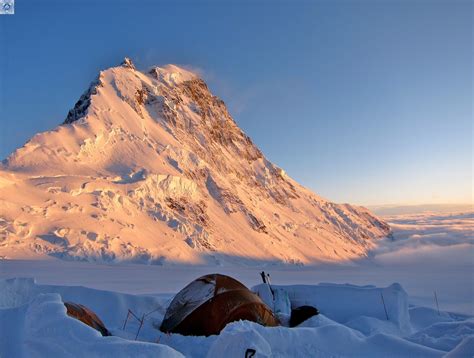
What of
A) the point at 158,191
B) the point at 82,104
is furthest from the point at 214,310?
the point at 82,104

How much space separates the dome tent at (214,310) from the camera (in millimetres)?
6957

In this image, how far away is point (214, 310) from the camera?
Result: 701 centimetres

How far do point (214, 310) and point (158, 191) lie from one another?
2356 cm

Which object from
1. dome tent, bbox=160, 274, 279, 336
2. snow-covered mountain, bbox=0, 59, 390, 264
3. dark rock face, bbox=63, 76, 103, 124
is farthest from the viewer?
dark rock face, bbox=63, 76, 103, 124

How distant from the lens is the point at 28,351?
3652 mm

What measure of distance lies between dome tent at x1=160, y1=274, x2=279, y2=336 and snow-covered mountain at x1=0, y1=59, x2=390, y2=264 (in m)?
15.3

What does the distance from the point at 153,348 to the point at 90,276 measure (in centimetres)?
1475

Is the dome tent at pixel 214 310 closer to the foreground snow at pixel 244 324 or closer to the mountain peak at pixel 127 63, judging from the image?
the foreground snow at pixel 244 324

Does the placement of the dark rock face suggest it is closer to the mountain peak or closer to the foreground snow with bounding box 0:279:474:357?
the mountain peak

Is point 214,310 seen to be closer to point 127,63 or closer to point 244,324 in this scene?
point 244,324

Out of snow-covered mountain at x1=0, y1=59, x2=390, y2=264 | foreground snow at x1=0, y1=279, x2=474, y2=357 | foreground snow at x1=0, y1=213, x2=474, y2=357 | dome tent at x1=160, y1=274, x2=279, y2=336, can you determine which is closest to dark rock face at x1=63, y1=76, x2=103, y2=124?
snow-covered mountain at x1=0, y1=59, x2=390, y2=264

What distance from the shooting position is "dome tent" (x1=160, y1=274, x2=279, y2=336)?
274 inches

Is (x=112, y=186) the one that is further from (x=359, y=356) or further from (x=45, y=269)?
(x=359, y=356)

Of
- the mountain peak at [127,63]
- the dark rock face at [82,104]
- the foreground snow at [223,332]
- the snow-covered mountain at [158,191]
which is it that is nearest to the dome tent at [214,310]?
the foreground snow at [223,332]
